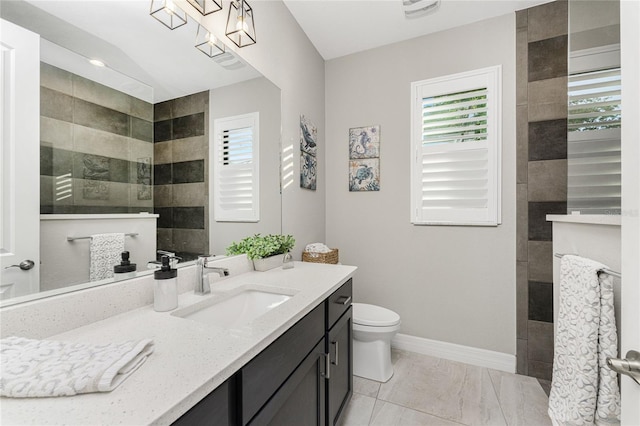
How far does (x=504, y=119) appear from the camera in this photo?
213cm

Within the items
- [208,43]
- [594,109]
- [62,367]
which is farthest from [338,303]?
[594,109]

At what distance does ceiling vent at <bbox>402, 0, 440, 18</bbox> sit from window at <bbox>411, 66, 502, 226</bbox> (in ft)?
1.63

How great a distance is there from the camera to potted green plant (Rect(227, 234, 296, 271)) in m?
1.57

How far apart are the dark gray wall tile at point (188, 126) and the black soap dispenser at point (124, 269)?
0.52 metres

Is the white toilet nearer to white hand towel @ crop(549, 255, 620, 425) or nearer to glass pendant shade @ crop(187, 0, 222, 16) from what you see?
white hand towel @ crop(549, 255, 620, 425)

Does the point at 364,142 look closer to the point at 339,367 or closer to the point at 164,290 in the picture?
the point at 339,367

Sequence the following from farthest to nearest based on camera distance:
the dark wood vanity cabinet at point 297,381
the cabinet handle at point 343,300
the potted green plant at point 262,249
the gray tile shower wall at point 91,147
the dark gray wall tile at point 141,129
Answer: the potted green plant at point 262,249 → the cabinet handle at point 343,300 → the dark gray wall tile at point 141,129 → the gray tile shower wall at point 91,147 → the dark wood vanity cabinet at point 297,381

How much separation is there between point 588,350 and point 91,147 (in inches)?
80.4

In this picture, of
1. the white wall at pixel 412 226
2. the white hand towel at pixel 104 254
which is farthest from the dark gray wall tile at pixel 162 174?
the white wall at pixel 412 226

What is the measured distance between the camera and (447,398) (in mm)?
1821

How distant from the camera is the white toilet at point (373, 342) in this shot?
192cm

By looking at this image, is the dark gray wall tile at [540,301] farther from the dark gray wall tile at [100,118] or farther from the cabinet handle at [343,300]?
the dark gray wall tile at [100,118]

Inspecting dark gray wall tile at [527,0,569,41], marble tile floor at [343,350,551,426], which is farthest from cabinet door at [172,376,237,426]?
dark gray wall tile at [527,0,569,41]

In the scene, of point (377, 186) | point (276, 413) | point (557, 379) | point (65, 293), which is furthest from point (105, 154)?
point (557, 379)
